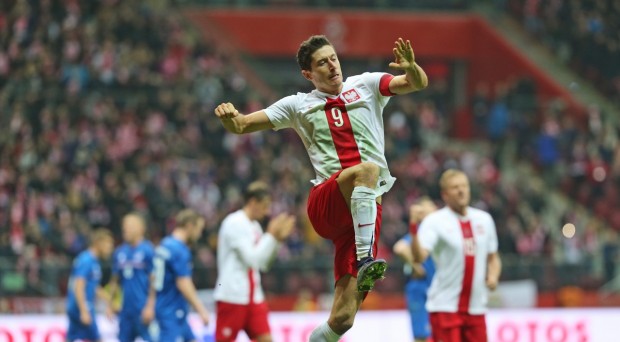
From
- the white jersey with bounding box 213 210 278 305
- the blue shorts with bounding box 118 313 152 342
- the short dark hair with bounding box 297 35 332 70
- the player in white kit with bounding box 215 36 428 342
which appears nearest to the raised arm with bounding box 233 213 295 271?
the white jersey with bounding box 213 210 278 305

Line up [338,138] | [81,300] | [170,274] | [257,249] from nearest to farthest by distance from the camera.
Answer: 1. [338,138]
2. [257,249]
3. [170,274]
4. [81,300]

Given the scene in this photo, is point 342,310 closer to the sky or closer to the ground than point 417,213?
closer to the ground

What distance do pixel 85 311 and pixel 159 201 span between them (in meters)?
7.79

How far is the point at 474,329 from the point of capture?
1017 cm

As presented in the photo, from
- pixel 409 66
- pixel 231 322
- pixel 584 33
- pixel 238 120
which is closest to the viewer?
pixel 409 66

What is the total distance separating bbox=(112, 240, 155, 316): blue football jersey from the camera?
43.2 ft

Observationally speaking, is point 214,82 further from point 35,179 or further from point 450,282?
point 450,282

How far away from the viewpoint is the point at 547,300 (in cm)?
1998

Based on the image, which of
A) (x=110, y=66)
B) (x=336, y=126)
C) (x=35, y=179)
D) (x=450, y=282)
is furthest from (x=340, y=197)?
(x=110, y=66)

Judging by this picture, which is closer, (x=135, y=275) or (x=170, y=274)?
(x=170, y=274)

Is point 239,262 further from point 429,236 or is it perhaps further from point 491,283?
point 491,283

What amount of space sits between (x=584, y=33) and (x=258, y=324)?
18.9 meters

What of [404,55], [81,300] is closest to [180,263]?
[81,300]

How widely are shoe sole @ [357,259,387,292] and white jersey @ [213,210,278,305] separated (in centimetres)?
354
